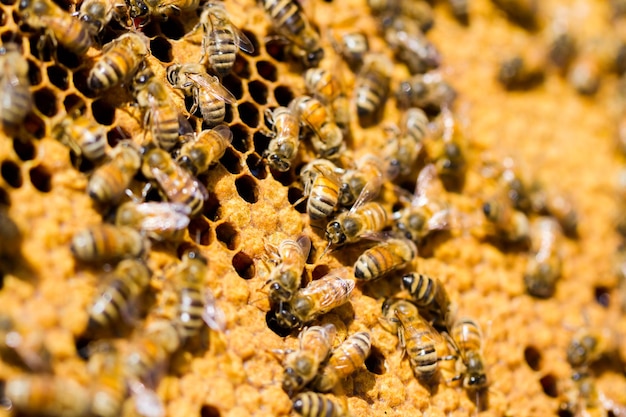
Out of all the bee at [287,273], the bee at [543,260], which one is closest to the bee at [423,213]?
the bee at [543,260]

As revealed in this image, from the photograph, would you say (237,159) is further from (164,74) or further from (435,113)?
(435,113)

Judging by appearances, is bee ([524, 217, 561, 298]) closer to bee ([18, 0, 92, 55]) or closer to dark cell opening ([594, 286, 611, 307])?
dark cell opening ([594, 286, 611, 307])

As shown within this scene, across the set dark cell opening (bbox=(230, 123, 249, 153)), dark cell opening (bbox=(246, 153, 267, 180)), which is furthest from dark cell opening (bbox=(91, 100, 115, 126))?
dark cell opening (bbox=(246, 153, 267, 180))

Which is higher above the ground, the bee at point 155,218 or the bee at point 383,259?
the bee at point 155,218

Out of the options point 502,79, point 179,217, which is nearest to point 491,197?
point 502,79

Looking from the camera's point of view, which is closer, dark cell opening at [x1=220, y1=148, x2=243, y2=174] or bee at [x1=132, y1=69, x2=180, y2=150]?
bee at [x1=132, y1=69, x2=180, y2=150]

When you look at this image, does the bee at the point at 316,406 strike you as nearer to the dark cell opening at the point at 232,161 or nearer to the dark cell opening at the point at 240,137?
the dark cell opening at the point at 232,161
